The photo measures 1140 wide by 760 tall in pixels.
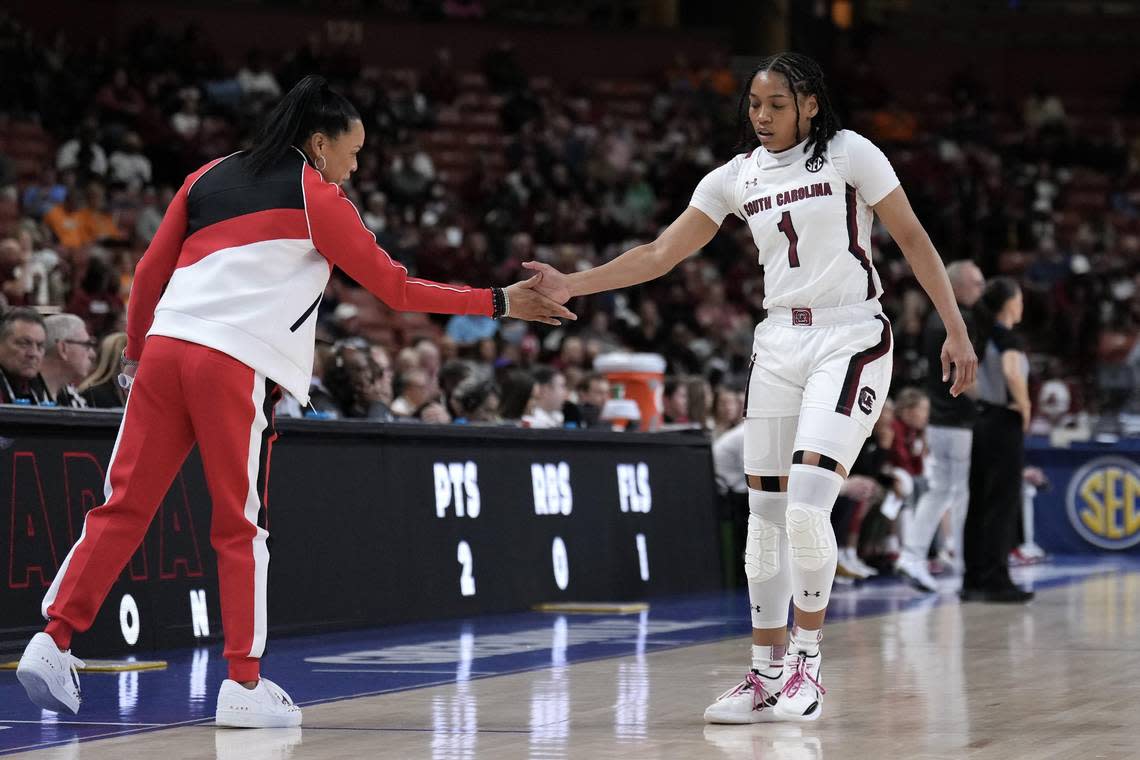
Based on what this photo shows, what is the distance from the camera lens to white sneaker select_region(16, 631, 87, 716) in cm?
509

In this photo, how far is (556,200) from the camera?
944 inches

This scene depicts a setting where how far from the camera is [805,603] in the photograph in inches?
219

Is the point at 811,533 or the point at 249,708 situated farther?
the point at 811,533

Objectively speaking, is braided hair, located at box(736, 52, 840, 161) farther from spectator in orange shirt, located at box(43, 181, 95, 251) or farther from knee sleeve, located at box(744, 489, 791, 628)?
spectator in orange shirt, located at box(43, 181, 95, 251)

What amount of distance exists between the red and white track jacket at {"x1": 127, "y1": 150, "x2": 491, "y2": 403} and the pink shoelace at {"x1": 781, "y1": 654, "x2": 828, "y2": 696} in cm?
158

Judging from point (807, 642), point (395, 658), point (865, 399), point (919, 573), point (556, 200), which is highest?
point (556, 200)

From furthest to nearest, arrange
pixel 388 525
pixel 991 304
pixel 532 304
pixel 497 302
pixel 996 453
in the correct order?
1. pixel 996 453
2. pixel 991 304
3. pixel 388 525
4. pixel 532 304
5. pixel 497 302

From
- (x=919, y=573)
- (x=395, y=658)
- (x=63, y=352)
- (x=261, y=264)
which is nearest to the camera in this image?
(x=261, y=264)

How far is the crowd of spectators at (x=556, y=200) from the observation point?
16.4m

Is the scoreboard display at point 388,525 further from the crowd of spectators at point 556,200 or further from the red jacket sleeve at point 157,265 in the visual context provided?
the red jacket sleeve at point 157,265

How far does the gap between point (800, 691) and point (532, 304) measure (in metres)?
1.58

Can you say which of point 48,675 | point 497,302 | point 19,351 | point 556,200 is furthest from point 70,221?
point 48,675

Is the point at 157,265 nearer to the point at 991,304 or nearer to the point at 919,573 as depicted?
the point at 991,304

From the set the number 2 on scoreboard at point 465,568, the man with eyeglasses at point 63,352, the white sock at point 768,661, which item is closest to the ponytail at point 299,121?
the white sock at point 768,661
